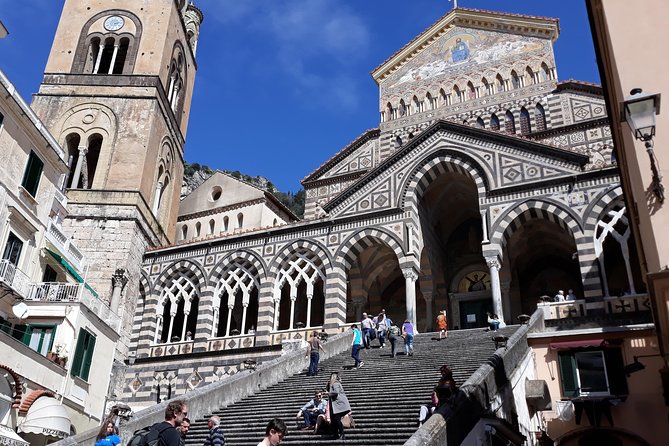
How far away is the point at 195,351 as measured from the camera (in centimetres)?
2558

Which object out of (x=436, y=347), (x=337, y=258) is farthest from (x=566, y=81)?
(x=436, y=347)

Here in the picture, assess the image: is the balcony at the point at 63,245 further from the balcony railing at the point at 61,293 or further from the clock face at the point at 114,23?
the clock face at the point at 114,23

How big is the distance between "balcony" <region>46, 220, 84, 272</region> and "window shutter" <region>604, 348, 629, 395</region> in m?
17.9

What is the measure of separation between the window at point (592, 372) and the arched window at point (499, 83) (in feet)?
60.4

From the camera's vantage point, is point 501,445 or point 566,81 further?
point 566,81

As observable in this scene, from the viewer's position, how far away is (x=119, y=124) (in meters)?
31.0

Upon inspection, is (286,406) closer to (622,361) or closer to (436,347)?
(436,347)

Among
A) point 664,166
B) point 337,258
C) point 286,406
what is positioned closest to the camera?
point 664,166

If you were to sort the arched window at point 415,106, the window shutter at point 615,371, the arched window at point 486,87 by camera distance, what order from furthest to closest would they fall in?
the arched window at point 415,106
the arched window at point 486,87
the window shutter at point 615,371

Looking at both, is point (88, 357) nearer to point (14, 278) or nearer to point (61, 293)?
point (61, 293)

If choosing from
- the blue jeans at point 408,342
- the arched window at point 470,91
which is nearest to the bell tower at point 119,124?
the blue jeans at point 408,342

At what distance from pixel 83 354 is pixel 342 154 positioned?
1841 centimetres

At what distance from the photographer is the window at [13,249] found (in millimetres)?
19188

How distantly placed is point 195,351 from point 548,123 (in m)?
19.1
